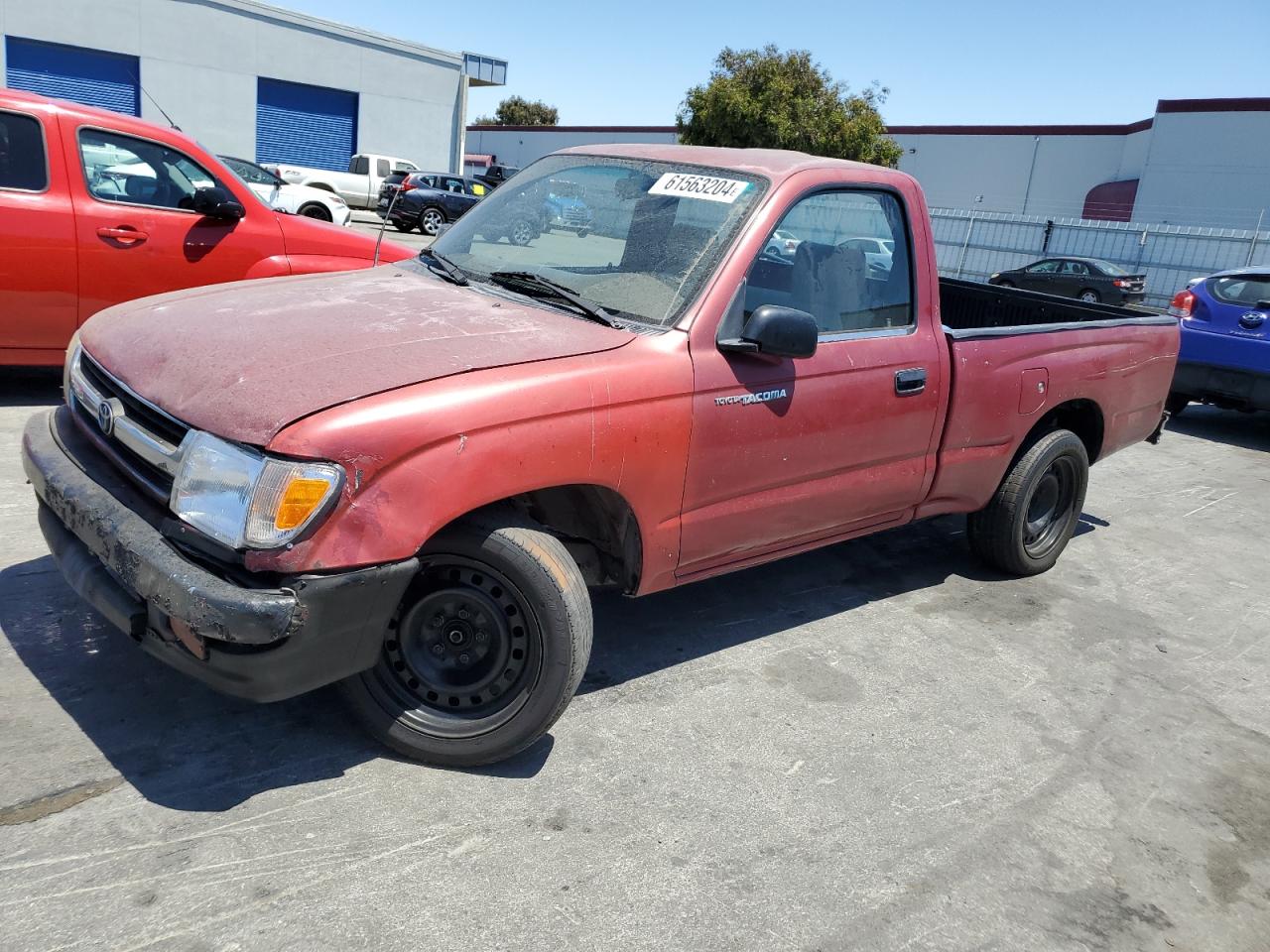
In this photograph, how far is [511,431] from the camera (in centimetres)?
288

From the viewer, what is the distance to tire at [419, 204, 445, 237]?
2445 cm

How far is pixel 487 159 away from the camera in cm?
5594

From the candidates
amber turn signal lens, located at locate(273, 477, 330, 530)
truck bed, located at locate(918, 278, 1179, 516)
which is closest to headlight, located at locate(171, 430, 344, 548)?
amber turn signal lens, located at locate(273, 477, 330, 530)

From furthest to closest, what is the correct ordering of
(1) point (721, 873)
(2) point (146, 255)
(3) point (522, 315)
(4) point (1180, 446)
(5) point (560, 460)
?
(4) point (1180, 446) < (2) point (146, 255) < (3) point (522, 315) < (5) point (560, 460) < (1) point (721, 873)

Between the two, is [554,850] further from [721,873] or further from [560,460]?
[560,460]

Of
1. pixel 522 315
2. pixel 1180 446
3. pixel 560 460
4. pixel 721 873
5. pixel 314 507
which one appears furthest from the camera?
pixel 1180 446

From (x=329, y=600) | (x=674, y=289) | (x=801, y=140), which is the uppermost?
(x=801, y=140)

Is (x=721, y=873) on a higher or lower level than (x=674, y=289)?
lower

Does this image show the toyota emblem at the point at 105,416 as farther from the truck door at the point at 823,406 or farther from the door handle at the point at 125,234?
the door handle at the point at 125,234

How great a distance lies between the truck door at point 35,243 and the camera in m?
5.84

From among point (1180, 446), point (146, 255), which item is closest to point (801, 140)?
point (1180, 446)

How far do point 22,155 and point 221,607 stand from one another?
4809 millimetres

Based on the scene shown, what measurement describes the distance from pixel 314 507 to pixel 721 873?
4.79ft

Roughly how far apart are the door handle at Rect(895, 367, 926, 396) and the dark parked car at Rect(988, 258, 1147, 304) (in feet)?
58.1
